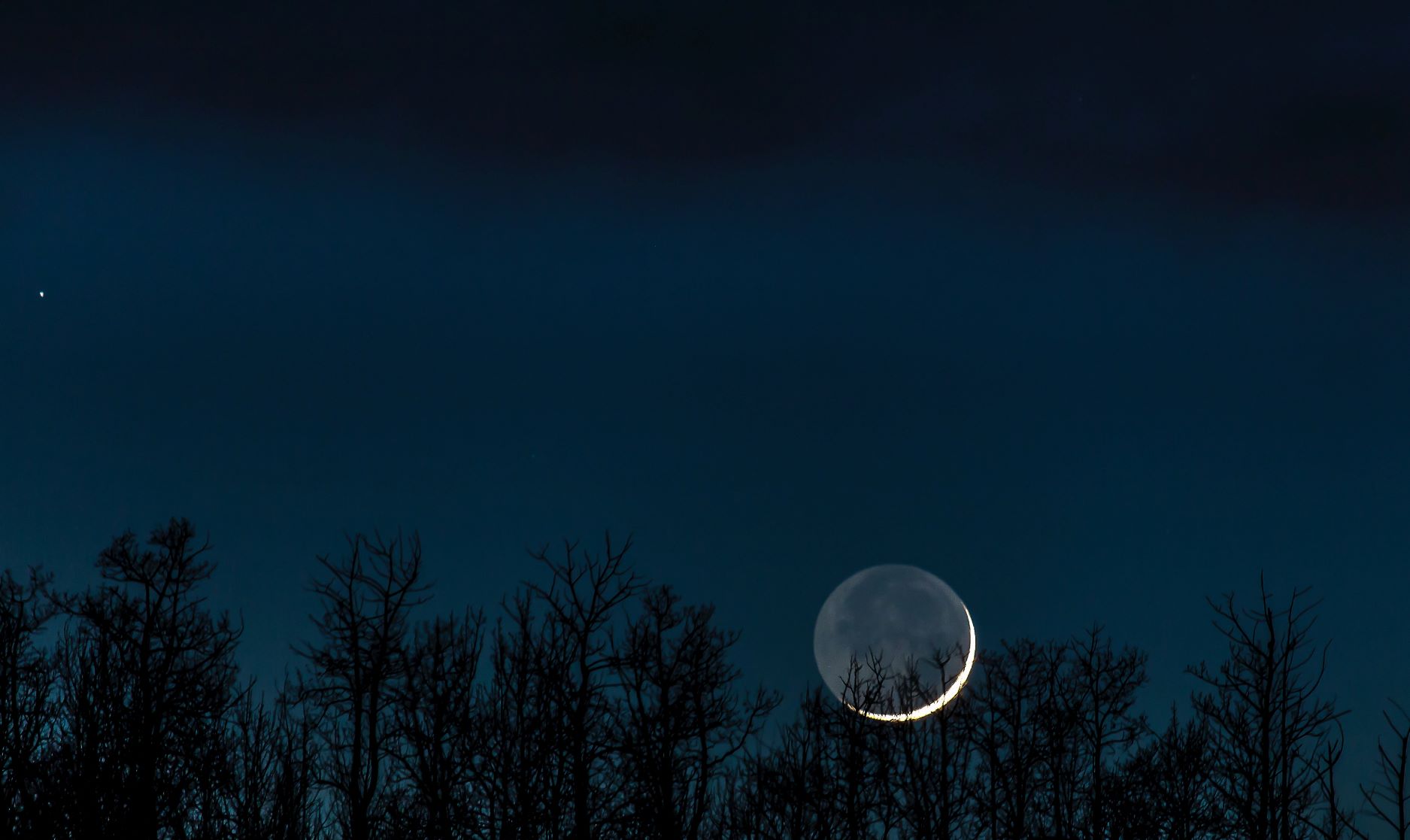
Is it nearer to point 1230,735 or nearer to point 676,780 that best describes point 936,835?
point 676,780

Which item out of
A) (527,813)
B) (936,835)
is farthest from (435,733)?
(936,835)

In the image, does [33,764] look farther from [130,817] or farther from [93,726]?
[93,726]

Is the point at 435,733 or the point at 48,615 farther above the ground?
the point at 48,615

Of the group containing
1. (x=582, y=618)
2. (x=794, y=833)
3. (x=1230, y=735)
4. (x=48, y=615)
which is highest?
(x=48, y=615)

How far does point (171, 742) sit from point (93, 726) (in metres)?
1.54

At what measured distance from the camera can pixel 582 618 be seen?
18531 mm

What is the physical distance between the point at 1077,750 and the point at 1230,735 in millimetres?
20867

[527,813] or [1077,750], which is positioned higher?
[1077,750]

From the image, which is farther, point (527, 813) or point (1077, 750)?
point (1077, 750)

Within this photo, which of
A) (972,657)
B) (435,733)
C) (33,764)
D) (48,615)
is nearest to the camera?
(435,733)

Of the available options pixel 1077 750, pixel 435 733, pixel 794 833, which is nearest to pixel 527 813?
pixel 435 733

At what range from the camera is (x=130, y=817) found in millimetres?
19891

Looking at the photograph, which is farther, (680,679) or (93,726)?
(680,679)

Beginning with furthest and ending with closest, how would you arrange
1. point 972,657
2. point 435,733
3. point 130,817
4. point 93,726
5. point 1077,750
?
point 972,657, point 1077,750, point 93,726, point 130,817, point 435,733
